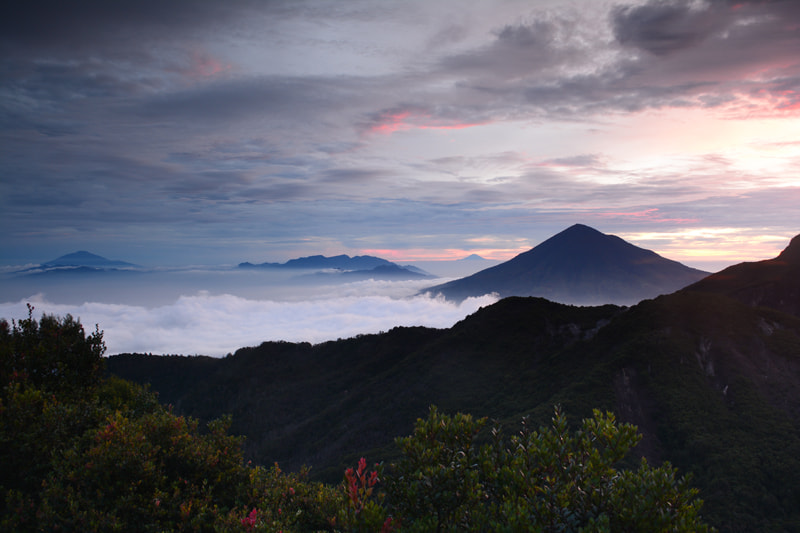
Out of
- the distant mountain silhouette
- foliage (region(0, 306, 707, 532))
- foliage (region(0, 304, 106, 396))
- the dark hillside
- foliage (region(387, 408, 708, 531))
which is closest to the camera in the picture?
foliage (region(387, 408, 708, 531))

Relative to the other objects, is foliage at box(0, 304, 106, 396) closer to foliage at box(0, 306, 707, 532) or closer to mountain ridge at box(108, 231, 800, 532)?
foliage at box(0, 306, 707, 532)

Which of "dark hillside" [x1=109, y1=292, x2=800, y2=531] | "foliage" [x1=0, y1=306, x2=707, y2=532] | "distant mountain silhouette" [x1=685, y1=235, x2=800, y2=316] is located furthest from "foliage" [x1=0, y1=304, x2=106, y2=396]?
"distant mountain silhouette" [x1=685, y1=235, x2=800, y2=316]

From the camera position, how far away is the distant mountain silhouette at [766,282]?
99244mm

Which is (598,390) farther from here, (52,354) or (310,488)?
(52,354)

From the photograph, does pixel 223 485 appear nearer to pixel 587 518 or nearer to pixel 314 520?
pixel 314 520

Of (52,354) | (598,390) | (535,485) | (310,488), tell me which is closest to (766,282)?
(598,390)

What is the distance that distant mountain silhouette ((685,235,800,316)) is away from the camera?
9924cm

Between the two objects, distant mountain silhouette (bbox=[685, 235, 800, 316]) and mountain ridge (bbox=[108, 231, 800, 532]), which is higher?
distant mountain silhouette (bbox=[685, 235, 800, 316])

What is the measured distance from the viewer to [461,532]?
9.91 m

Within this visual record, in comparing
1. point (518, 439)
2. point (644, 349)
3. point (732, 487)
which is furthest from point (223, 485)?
point (644, 349)

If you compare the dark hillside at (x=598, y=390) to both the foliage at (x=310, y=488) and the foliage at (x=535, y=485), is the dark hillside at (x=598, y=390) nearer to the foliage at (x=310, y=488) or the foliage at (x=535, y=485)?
the foliage at (x=535, y=485)

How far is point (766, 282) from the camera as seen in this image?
104625mm

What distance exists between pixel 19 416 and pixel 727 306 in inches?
3708

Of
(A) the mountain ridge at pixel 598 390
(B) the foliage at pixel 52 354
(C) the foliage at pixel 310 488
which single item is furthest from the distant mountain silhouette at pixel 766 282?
(B) the foliage at pixel 52 354
